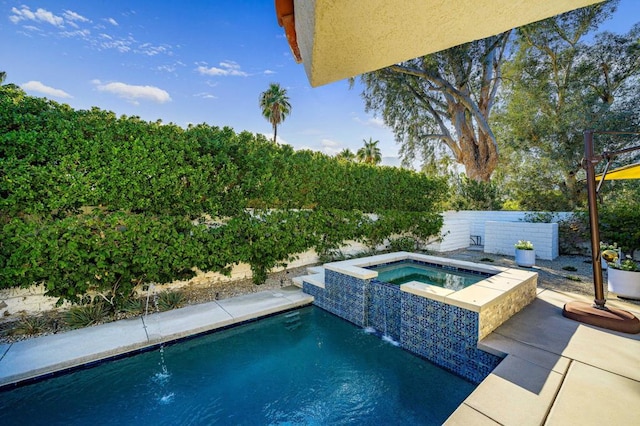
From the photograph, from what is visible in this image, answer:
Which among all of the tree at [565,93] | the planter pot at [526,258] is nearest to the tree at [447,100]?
the tree at [565,93]

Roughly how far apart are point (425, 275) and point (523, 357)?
310 centimetres

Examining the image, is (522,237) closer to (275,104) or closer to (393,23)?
(393,23)

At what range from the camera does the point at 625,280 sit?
5363mm

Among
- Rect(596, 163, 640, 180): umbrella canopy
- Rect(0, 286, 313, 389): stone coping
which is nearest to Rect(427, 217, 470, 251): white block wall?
Rect(596, 163, 640, 180): umbrella canopy

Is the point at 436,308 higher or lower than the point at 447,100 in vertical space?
lower

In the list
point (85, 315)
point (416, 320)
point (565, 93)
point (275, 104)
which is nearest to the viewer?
point (416, 320)

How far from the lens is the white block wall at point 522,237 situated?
32.2 ft

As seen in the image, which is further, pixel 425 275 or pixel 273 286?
pixel 273 286

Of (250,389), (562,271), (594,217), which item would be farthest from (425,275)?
(562,271)

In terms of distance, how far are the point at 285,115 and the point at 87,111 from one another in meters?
19.6

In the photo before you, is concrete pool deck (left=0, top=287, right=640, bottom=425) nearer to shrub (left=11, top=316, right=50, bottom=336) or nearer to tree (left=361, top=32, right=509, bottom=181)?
shrub (left=11, top=316, right=50, bottom=336)

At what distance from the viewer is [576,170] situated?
14109mm

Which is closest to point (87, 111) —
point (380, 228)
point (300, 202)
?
point (300, 202)

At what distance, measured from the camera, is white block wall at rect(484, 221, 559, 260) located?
386 inches
